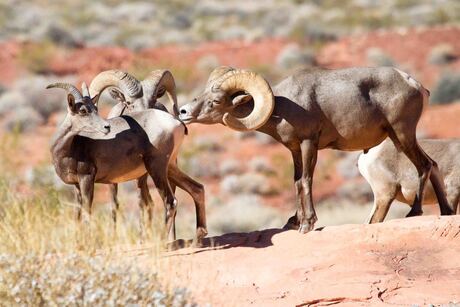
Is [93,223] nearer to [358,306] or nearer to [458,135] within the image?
[358,306]

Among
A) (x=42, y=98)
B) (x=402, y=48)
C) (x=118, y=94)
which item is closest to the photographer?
(x=118, y=94)

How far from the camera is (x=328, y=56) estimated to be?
4234 centimetres

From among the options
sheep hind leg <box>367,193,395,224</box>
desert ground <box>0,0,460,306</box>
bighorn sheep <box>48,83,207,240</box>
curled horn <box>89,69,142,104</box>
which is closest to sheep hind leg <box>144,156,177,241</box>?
bighorn sheep <box>48,83,207,240</box>

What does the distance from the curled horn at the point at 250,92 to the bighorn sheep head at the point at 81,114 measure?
1401mm

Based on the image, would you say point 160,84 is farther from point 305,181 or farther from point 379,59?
point 379,59

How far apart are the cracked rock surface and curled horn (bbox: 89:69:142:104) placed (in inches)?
101

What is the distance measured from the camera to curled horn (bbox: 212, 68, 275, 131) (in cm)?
1198

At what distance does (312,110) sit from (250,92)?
76 cm

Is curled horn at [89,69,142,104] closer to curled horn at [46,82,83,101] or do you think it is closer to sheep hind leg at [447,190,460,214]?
curled horn at [46,82,83,101]

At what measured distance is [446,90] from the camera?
114 feet

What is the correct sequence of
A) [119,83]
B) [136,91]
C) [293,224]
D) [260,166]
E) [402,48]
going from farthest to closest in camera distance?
1. [402,48]
2. [260,166]
3. [119,83]
4. [136,91]
5. [293,224]

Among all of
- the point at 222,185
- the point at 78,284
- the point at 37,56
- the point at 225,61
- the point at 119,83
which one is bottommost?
the point at 78,284

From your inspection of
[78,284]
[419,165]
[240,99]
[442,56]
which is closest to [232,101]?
[240,99]

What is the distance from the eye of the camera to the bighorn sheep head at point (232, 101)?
12008mm
